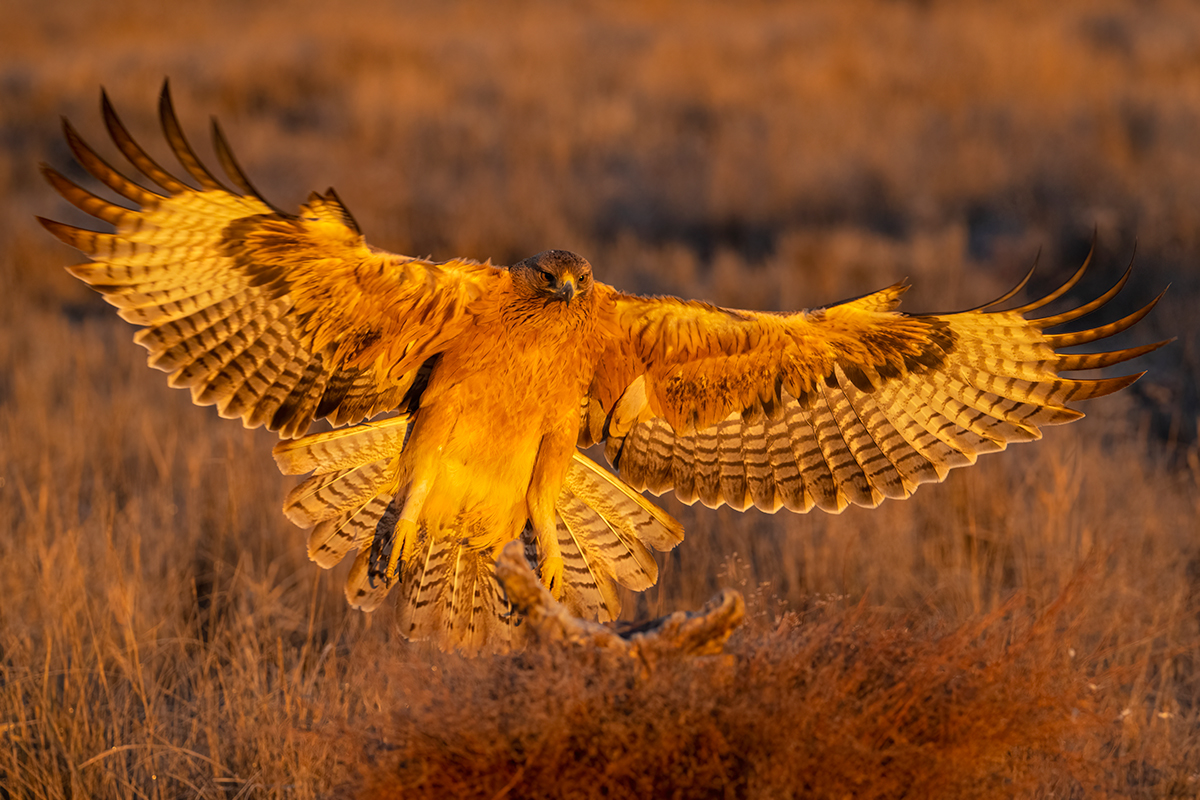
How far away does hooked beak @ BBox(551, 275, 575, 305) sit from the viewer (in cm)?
351

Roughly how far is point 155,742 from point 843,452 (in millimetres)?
2470

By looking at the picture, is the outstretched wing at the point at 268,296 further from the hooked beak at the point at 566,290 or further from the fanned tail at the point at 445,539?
the hooked beak at the point at 566,290

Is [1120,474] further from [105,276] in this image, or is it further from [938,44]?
[938,44]

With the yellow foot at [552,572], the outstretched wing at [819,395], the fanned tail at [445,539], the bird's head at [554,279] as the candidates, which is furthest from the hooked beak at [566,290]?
the yellow foot at [552,572]

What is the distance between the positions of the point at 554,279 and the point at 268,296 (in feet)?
2.99

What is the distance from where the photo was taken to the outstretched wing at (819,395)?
3496mm

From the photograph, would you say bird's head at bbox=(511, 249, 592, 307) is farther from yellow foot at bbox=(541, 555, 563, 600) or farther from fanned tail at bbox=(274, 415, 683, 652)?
yellow foot at bbox=(541, 555, 563, 600)

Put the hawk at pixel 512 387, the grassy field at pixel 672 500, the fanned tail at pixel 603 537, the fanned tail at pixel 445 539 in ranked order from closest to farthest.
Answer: the grassy field at pixel 672 500 < the hawk at pixel 512 387 < the fanned tail at pixel 445 539 < the fanned tail at pixel 603 537

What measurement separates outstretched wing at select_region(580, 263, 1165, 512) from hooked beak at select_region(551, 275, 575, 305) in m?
0.18

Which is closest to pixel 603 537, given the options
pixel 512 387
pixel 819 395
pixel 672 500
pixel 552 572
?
pixel 552 572

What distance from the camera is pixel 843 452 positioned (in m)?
3.82

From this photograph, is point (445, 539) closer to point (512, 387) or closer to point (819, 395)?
point (512, 387)

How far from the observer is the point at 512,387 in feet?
11.8

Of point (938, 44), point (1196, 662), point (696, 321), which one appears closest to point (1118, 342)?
point (1196, 662)
